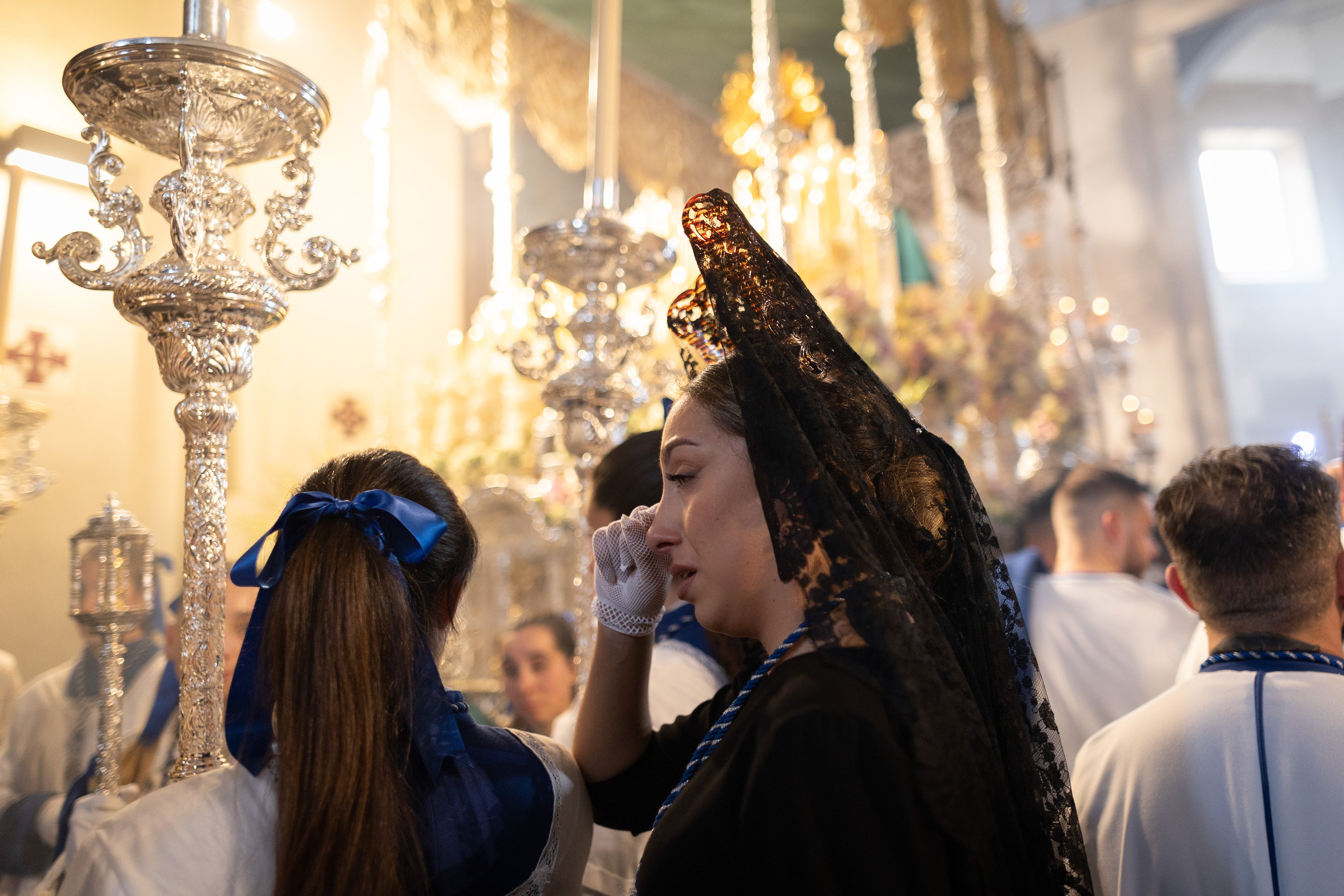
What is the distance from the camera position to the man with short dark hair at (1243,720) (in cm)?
149

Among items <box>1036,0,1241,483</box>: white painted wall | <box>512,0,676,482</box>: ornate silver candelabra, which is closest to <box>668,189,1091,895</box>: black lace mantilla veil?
<box>512,0,676,482</box>: ornate silver candelabra

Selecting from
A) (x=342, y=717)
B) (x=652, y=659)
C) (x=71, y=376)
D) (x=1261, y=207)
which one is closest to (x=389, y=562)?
(x=342, y=717)

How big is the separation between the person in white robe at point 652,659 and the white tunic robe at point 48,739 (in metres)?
0.90

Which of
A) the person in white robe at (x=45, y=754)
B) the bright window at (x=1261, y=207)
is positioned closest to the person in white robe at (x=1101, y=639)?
the person in white robe at (x=45, y=754)

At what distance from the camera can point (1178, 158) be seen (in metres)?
8.11

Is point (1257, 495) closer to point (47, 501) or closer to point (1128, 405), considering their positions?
point (47, 501)

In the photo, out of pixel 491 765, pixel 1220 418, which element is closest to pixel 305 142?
pixel 491 765

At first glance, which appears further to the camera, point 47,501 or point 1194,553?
point 47,501

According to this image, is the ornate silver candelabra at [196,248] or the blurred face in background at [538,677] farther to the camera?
the blurred face in background at [538,677]

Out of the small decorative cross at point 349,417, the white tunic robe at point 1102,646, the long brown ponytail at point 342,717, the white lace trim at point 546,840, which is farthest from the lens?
the small decorative cross at point 349,417

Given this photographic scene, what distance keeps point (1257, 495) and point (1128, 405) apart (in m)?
4.83

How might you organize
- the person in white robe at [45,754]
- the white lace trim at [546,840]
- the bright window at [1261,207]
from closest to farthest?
the white lace trim at [546,840] < the person in white robe at [45,754] < the bright window at [1261,207]

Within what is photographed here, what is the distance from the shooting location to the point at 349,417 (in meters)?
5.79

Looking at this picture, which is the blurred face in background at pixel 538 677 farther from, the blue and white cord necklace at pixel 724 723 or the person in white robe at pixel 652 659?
the blue and white cord necklace at pixel 724 723
